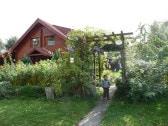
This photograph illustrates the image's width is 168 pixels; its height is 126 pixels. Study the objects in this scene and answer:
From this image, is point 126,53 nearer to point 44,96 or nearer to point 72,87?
point 72,87

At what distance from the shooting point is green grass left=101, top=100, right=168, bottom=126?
31.2 feet

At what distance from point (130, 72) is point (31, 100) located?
565cm

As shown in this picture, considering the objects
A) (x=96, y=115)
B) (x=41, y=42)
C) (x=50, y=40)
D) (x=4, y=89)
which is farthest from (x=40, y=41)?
(x=96, y=115)

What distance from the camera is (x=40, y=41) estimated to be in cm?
2972

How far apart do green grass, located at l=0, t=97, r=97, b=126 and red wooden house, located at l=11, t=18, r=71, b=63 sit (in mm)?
13985

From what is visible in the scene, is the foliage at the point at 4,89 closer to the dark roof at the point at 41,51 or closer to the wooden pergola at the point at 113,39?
the wooden pergola at the point at 113,39

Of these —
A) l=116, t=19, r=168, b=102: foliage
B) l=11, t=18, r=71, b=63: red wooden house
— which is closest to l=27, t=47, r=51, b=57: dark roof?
l=11, t=18, r=71, b=63: red wooden house

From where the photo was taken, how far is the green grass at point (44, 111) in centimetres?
978

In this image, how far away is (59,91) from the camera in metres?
14.1

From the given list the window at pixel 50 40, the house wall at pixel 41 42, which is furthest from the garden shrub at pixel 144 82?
the window at pixel 50 40

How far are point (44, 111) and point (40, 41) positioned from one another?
1937 centimetres

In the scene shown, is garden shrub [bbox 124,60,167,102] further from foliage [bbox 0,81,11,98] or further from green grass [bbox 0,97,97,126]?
foliage [bbox 0,81,11,98]

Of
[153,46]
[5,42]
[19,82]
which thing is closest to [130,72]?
[153,46]

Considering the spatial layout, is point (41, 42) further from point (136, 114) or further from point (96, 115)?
point (136, 114)
